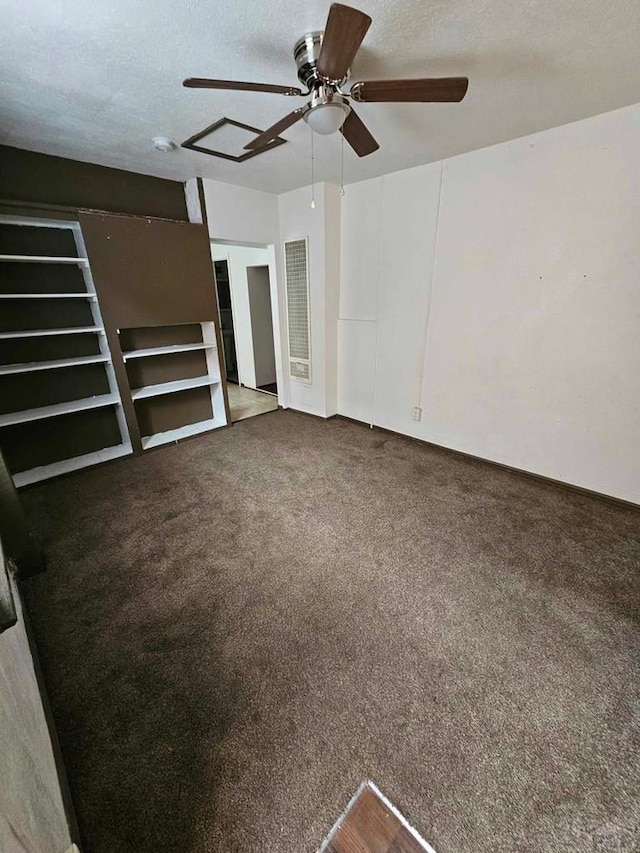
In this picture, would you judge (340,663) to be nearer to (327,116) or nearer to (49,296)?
(327,116)

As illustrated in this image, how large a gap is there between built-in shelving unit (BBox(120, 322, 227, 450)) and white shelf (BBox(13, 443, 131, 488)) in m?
0.24

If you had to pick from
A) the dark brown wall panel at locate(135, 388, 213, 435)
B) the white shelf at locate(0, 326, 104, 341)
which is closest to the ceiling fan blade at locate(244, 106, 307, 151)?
the white shelf at locate(0, 326, 104, 341)

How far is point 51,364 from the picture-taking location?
2.71 m

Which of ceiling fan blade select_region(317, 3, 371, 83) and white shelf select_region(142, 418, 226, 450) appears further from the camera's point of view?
white shelf select_region(142, 418, 226, 450)

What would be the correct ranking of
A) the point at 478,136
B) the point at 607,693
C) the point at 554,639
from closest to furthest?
the point at 607,693 → the point at 554,639 → the point at 478,136

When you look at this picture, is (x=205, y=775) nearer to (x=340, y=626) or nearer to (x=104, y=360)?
(x=340, y=626)

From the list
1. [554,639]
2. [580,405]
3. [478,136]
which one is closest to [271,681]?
[554,639]

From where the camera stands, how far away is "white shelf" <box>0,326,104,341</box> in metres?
2.49

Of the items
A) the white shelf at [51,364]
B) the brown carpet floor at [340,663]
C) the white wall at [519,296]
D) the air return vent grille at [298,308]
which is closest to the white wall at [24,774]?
the brown carpet floor at [340,663]

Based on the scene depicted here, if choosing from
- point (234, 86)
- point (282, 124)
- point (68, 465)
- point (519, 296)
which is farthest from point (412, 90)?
point (68, 465)

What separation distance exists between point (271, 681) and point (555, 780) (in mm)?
1012

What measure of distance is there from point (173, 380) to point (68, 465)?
127cm

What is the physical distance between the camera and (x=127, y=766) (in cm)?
114

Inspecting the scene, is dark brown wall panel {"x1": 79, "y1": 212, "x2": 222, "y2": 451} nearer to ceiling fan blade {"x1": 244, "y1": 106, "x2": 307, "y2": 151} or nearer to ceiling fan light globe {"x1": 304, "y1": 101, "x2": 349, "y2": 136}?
ceiling fan blade {"x1": 244, "y1": 106, "x2": 307, "y2": 151}
